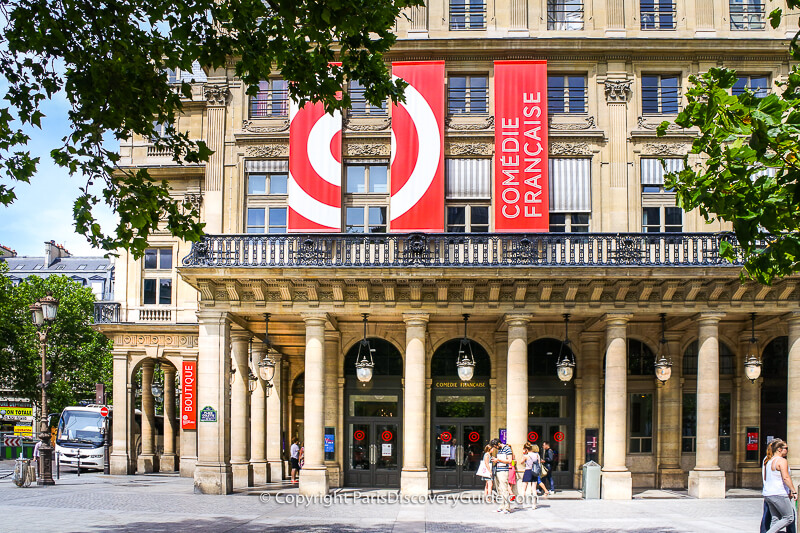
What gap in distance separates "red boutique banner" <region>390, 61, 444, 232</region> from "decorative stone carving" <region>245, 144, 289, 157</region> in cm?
365

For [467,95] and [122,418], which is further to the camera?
[122,418]

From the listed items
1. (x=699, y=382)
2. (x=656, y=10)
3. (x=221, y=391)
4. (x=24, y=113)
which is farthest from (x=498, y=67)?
(x=24, y=113)

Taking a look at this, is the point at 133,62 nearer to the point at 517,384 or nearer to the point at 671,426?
the point at 517,384

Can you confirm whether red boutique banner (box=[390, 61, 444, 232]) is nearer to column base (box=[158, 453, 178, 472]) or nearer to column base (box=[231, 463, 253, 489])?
column base (box=[231, 463, 253, 489])

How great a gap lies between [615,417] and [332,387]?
366 inches

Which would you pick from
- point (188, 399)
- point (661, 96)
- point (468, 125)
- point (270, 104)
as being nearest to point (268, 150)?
point (270, 104)

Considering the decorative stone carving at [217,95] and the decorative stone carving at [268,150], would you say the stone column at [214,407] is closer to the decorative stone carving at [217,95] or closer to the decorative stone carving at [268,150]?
the decorative stone carving at [268,150]

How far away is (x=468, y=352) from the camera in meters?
29.8

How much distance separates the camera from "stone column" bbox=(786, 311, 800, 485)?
84.1ft

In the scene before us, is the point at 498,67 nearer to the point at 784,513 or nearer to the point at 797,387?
the point at 797,387

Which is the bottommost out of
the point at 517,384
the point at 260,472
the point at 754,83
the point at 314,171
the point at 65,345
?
the point at 260,472

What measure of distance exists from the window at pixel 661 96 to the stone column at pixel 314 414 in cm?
1265

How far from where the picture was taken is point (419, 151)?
28.2m

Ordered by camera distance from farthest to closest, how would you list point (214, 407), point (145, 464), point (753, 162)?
point (145, 464) → point (214, 407) → point (753, 162)
